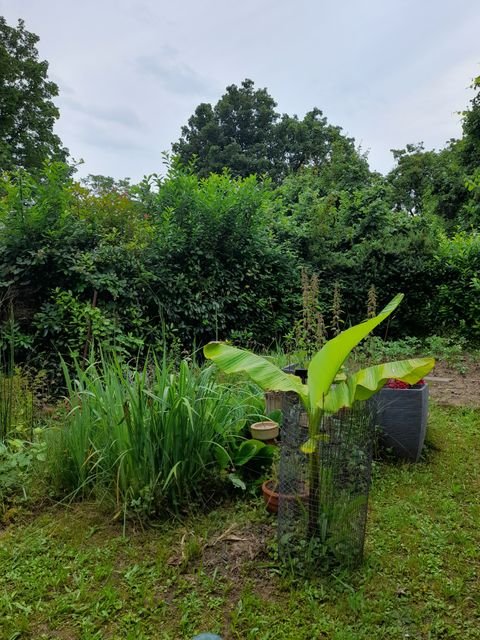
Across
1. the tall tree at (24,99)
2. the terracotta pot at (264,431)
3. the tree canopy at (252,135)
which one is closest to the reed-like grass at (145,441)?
the terracotta pot at (264,431)

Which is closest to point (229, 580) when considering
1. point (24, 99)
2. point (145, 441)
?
point (145, 441)

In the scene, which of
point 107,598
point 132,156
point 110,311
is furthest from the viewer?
point 132,156

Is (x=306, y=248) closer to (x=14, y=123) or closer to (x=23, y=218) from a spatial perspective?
(x=23, y=218)

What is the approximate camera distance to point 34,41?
2012 centimetres

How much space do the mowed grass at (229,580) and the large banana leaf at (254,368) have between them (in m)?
0.85

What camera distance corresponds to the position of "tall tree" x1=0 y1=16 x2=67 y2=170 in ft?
61.9

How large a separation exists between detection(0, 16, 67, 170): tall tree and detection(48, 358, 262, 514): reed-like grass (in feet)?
64.9

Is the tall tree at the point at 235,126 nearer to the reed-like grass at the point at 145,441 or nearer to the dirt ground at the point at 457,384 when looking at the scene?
the dirt ground at the point at 457,384

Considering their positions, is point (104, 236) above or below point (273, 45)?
below

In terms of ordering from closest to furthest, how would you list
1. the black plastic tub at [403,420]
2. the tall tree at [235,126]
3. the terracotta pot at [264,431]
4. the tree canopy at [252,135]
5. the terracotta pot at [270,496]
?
the terracotta pot at [270,496], the terracotta pot at [264,431], the black plastic tub at [403,420], the tree canopy at [252,135], the tall tree at [235,126]

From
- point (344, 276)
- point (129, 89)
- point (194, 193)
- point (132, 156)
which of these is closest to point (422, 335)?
point (344, 276)

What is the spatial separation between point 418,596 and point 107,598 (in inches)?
54.8

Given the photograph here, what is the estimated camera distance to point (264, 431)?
2842 millimetres

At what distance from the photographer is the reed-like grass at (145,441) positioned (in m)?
2.37
